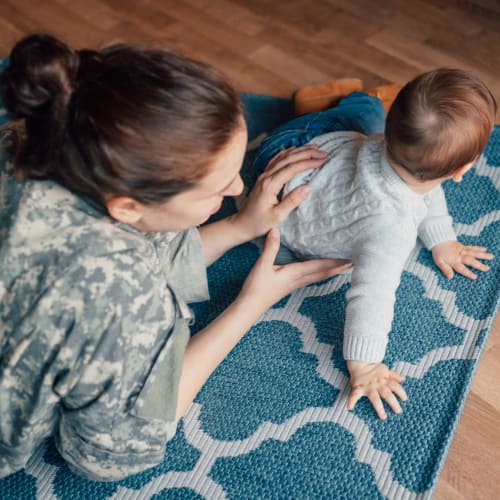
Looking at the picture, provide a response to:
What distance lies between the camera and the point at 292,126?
1205mm

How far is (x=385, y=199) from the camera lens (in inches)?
38.3

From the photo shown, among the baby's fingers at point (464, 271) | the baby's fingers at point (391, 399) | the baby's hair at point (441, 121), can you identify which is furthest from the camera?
Result: the baby's fingers at point (464, 271)

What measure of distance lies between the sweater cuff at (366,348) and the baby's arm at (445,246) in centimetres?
25

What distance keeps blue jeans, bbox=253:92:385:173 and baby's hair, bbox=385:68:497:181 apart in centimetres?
28

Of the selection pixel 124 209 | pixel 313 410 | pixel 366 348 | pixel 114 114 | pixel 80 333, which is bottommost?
pixel 313 410

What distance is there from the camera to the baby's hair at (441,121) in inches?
34.3

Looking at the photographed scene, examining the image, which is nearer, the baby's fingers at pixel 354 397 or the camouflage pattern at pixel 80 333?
the camouflage pattern at pixel 80 333

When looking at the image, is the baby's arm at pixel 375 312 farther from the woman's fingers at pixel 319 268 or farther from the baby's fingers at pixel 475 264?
the baby's fingers at pixel 475 264

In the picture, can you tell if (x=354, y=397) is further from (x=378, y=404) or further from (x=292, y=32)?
(x=292, y=32)

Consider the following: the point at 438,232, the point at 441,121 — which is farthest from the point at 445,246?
the point at 441,121

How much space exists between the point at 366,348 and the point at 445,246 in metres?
0.30

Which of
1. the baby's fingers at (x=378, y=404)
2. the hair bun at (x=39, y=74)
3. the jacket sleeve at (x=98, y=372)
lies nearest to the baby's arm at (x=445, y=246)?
the baby's fingers at (x=378, y=404)

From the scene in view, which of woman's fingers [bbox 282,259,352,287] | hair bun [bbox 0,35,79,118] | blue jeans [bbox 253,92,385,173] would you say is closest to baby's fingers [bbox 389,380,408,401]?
woman's fingers [bbox 282,259,352,287]

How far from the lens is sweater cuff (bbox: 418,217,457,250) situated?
3.75 ft
